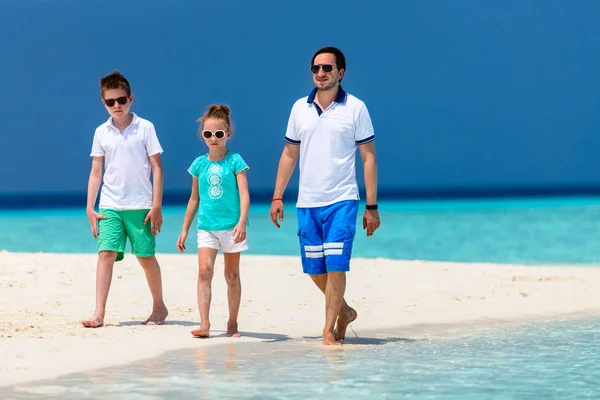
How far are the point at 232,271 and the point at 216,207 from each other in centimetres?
37

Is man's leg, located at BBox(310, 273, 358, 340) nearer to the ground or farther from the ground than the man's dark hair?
nearer to the ground

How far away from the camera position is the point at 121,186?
6.39m

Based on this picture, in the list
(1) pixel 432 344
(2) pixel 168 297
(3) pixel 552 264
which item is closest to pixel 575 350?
(1) pixel 432 344

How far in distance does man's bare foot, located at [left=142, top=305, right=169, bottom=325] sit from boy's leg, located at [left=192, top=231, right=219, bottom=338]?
0.57 meters

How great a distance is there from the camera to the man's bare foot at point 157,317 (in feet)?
21.5

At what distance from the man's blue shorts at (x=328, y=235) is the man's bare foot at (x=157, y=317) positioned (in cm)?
118

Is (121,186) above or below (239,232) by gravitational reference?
above

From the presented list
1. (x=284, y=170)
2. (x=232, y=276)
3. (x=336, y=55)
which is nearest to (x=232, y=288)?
(x=232, y=276)

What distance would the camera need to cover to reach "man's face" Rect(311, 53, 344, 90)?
581cm

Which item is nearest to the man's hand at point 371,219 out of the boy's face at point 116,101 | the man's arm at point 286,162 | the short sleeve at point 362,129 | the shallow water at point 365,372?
the short sleeve at point 362,129

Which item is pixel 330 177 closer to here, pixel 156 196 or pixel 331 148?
pixel 331 148

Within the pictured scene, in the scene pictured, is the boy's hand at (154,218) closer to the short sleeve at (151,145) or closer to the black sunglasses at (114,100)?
the short sleeve at (151,145)

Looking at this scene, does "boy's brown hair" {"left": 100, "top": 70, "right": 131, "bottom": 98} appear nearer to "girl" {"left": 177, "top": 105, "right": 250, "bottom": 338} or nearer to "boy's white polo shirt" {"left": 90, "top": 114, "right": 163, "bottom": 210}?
"boy's white polo shirt" {"left": 90, "top": 114, "right": 163, "bottom": 210}

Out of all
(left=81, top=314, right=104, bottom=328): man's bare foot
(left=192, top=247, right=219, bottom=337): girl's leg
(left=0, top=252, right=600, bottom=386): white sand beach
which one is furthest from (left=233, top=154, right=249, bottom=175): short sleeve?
(left=81, top=314, right=104, bottom=328): man's bare foot
